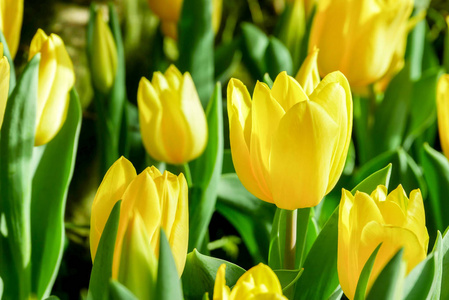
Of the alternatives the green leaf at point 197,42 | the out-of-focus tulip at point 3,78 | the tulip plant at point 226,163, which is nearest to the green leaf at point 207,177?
the tulip plant at point 226,163

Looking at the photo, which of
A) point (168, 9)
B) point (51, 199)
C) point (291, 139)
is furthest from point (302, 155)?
point (168, 9)

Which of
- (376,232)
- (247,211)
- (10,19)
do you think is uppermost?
(10,19)

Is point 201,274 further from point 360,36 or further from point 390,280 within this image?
point 360,36

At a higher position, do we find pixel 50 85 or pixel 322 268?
pixel 50 85

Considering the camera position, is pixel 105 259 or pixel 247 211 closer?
pixel 105 259

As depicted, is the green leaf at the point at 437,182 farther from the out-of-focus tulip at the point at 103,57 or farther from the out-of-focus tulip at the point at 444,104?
the out-of-focus tulip at the point at 103,57

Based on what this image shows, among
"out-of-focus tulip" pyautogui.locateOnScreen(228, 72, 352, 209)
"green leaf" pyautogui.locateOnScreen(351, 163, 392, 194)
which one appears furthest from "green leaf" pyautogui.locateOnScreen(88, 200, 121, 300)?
"green leaf" pyautogui.locateOnScreen(351, 163, 392, 194)

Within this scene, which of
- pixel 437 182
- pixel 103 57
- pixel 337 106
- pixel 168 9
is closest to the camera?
pixel 337 106

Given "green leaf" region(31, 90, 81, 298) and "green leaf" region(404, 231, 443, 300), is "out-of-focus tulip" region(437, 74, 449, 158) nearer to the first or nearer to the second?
"green leaf" region(404, 231, 443, 300)

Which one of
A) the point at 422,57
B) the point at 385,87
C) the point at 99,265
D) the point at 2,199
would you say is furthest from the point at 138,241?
the point at 422,57
